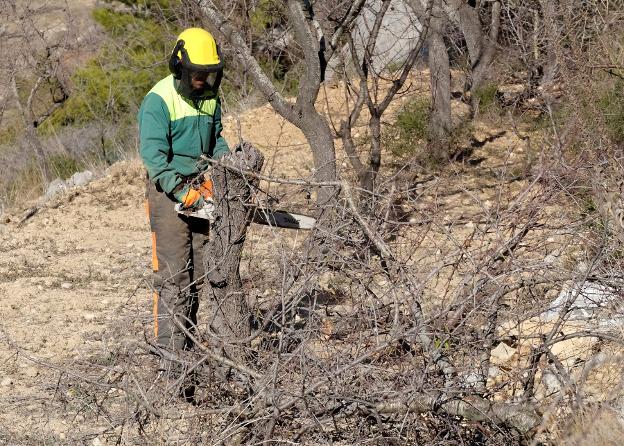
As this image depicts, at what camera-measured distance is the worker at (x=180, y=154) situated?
553 centimetres

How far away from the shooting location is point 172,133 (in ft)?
18.8

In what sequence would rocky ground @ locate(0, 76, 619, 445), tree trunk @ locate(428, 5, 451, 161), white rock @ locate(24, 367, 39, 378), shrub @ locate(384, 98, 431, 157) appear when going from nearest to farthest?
1. rocky ground @ locate(0, 76, 619, 445)
2. white rock @ locate(24, 367, 39, 378)
3. tree trunk @ locate(428, 5, 451, 161)
4. shrub @ locate(384, 98, 431, 157)

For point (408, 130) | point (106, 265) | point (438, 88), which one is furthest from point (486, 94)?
point (106, 265)

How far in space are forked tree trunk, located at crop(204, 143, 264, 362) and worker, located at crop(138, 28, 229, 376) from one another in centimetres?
17

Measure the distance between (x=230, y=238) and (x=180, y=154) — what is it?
2.27ft

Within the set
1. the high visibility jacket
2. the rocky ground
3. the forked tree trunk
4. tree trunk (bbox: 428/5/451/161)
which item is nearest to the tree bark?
the rocky ground

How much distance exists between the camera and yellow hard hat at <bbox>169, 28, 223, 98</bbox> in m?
5.52

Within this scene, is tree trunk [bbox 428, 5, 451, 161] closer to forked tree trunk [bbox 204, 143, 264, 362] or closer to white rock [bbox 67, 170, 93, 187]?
white rock [bbox 67, 170, 93, 187]

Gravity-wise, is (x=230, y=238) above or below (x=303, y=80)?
below

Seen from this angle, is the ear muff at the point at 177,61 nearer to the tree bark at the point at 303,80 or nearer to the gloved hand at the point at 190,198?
the gloved hand at the point at 190,198

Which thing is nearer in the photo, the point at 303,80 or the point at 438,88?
the point at 303,80

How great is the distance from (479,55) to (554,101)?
1836 millimetres

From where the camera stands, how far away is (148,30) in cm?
1897

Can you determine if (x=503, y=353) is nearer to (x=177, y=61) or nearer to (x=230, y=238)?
(x=230, y=238)
